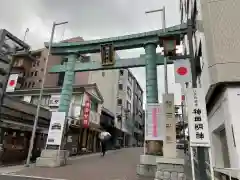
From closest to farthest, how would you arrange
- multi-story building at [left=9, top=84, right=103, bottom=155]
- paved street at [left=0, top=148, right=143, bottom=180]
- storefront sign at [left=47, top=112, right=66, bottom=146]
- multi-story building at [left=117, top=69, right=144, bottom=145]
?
paved street at [left=0, top=148, right=143, bottom=180], storefront sign at [left=47, top=112, right=66, bottom=146], multi-story building at [left=9, top=84, right=103, bottom=155], multi-story building at [left=117, top=69, right=144, bottom=145]

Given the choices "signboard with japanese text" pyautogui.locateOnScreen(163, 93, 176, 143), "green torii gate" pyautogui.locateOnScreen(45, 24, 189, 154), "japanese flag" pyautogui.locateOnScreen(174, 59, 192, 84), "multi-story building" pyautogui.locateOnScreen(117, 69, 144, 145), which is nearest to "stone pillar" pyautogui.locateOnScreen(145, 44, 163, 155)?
"green torii gate" pyautogui.locateOnScreen(45, 24, 189, 154)

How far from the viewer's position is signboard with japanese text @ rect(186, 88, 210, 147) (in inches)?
222

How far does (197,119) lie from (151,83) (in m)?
7.43

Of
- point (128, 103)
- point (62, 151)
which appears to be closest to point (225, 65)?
point (62, 151)

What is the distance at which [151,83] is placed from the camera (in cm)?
1331

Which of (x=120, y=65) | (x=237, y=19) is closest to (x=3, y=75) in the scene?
(x=237, y=19)

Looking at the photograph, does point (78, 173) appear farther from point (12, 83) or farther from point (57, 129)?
point (12, 83)

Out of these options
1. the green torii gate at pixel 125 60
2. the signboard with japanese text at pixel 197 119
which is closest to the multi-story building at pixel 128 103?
the green torii gate at pixel 125 60

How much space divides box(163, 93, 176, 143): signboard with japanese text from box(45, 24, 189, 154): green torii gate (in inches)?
103

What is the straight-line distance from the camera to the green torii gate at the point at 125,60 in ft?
44.5

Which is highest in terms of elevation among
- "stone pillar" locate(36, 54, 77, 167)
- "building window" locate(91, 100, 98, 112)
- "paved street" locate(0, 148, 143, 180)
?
"building window" locate(91, 100, 98, 112)

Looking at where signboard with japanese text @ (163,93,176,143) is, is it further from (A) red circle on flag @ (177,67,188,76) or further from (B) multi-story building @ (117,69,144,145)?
(B) multi-story building @ (117,69,144,145)

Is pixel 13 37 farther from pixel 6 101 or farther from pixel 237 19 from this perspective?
pixel 6 101

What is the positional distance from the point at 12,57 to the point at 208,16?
7.44 metres
